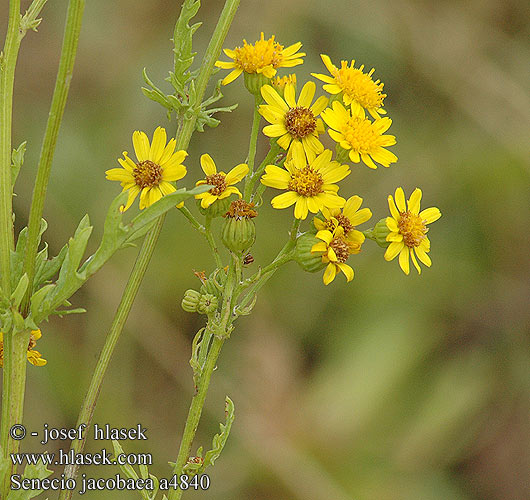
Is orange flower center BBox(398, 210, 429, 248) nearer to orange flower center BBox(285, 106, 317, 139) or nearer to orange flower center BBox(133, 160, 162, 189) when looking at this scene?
orange flower center BBox(285, 106, 317, 139)

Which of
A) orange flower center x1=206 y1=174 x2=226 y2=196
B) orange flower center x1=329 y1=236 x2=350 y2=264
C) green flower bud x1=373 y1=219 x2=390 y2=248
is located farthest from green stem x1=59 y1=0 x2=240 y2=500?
green flower bud x1=373 y1=219 x2=390 y2=248

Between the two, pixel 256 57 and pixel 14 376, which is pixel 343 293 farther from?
pixel 14 376

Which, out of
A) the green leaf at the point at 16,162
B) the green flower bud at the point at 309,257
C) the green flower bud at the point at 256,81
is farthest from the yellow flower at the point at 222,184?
the green leaf at the point at 16,162

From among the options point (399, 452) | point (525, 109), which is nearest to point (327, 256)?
point (399, 452)

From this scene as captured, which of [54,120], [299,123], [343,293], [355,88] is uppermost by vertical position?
[343,293]

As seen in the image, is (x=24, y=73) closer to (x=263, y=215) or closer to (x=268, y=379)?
(x=263, y=215)

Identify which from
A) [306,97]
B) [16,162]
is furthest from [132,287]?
[306,97]
